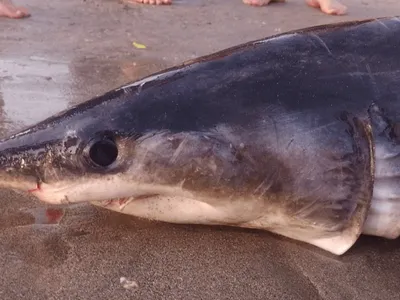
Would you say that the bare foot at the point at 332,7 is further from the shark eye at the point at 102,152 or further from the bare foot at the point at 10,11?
the shark eye at the point at 102,152

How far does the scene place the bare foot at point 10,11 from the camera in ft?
17.0

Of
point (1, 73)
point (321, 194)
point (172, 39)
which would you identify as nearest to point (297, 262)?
point (321, 194)

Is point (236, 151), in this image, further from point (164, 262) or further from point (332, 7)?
point (332, 7)

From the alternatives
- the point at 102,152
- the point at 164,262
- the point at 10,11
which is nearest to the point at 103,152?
the point at 102,152

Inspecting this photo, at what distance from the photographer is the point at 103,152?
176cm

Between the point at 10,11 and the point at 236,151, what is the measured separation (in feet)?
13.3

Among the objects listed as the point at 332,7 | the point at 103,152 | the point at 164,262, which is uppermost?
the point at 103,152

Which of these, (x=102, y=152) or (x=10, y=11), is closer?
(x=102, y=152)

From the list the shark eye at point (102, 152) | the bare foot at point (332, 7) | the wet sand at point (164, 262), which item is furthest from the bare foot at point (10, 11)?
the shark eye at point (102, 152)

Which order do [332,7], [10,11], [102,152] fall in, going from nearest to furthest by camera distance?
[102,152] → [10,11] → [332,7]

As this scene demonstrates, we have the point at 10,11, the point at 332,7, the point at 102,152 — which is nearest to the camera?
the point at 102,152

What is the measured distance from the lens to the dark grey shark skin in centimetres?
177

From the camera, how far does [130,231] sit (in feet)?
6.61

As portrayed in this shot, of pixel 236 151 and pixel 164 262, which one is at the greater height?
pixel 236 151
